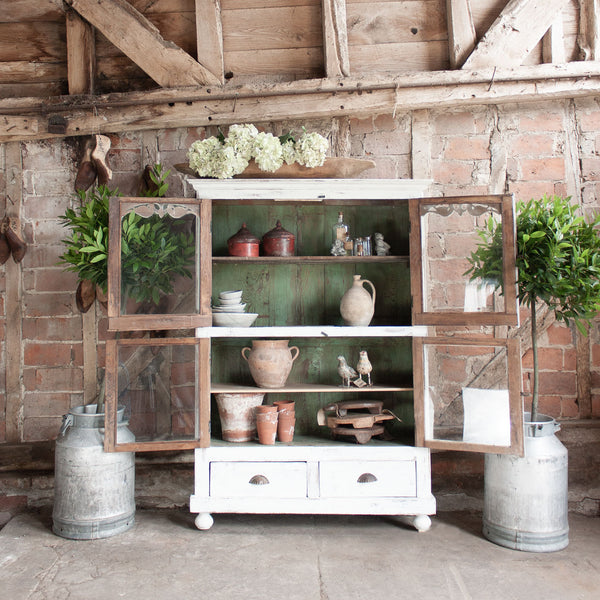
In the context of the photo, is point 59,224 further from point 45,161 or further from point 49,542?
point 49,542

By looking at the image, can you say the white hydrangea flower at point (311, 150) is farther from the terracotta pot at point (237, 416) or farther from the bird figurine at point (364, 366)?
the terracotta pot at point (237, 416)

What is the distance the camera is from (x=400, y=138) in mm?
3586

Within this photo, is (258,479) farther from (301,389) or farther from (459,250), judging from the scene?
(459,250)

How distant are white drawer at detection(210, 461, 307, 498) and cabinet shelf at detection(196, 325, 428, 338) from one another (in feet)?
2.31

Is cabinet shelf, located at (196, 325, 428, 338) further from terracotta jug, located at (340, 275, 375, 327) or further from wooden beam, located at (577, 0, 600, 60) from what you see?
wooden beam, located at (577, 0, 600, 60)

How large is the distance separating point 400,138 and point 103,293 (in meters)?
2.11

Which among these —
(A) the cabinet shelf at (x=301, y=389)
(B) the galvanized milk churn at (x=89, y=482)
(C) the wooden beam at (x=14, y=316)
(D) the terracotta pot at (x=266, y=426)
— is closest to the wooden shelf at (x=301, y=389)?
(A) the cabinet shelf at (x=301, y=389)

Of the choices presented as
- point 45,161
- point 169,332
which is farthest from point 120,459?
point 45,161

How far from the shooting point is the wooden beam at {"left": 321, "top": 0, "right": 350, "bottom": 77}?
345 centimetres

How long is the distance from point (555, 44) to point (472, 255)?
1.50 meters

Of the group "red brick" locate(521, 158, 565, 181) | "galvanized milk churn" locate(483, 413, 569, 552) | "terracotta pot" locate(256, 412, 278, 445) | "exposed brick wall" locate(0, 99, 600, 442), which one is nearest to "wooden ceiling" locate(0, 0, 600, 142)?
"exposed brick wall" locate(0, 99, 600, 442)

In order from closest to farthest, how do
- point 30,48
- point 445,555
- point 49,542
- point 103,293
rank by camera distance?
point 445,555 < point 49,542 < point 103,293 < point 30,48

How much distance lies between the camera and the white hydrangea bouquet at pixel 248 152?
3.00m

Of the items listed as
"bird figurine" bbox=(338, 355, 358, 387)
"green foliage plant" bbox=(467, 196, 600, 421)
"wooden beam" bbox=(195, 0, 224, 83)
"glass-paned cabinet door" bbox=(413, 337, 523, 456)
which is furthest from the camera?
"wooden beam" bbox=(195, 0, 224, 83)
